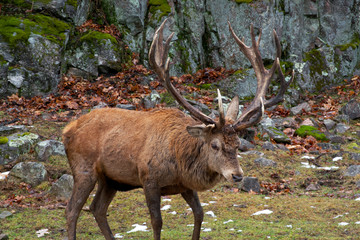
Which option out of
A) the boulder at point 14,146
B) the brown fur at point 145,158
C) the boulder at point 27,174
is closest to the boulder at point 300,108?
the boulder at point 14,146

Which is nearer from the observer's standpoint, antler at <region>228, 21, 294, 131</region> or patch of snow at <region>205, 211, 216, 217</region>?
antler at <region>228, 21, 294, 131</region>

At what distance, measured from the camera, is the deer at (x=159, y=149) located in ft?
19.9

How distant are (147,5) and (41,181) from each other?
9005 mm

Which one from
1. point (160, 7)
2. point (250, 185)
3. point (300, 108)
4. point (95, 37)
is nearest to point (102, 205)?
point (250, 185)

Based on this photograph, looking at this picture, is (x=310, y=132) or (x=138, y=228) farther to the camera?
(x=310, y=132)

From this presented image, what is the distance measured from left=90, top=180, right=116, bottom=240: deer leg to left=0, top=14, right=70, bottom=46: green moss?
8.04m

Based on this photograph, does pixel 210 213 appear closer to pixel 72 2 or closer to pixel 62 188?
pixel 62 188

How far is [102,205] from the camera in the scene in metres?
6.96

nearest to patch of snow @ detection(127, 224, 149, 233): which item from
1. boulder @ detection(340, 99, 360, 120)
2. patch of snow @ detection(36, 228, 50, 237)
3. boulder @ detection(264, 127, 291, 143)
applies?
patch of snow @ detection(36, 228, 50, 237)

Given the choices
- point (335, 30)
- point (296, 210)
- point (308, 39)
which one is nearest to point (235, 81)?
point (308, 39)

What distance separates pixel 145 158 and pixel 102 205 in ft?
4.16

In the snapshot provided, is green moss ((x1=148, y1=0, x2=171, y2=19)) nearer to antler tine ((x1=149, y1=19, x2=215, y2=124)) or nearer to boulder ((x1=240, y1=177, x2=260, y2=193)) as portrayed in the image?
boulder ((x1=240, y1=177, x2=260, y2=193))

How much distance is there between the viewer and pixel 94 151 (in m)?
6.80

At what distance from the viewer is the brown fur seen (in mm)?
6168
